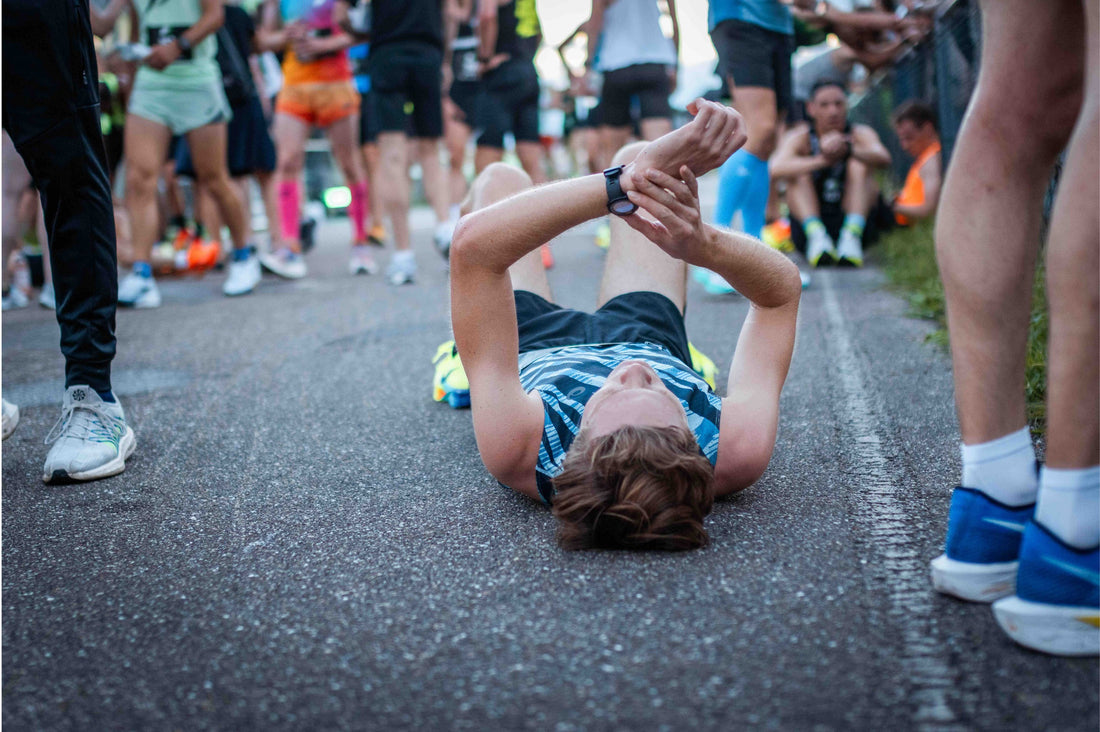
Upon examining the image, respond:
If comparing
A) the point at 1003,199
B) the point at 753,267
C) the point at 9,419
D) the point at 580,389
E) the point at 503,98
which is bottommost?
the point at 9,419

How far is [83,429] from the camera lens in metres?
2.69

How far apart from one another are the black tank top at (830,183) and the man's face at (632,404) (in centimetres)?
517

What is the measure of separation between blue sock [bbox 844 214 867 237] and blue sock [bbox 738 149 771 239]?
5.37ft

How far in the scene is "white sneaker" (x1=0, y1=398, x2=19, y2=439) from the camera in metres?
3.12

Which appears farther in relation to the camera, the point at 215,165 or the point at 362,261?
the point at 362,261

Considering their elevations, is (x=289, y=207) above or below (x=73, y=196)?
below

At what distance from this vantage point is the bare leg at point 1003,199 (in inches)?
60.8

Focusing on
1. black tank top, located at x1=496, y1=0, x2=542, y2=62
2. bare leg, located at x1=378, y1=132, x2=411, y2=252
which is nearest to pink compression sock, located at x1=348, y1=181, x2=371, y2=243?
bare leg, located at x1=378, y1=132, x2=411, y2=252

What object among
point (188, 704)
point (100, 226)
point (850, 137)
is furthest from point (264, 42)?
point (188, 704)

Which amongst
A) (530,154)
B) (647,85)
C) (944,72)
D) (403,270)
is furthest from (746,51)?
(403,270)

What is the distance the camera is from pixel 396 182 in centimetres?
672

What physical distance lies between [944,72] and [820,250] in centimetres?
147

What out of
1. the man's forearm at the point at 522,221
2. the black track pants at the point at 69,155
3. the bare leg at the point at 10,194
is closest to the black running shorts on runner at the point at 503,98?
the bare leg at the point at 10,194

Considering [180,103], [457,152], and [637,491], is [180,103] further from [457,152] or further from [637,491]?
[637,491]
